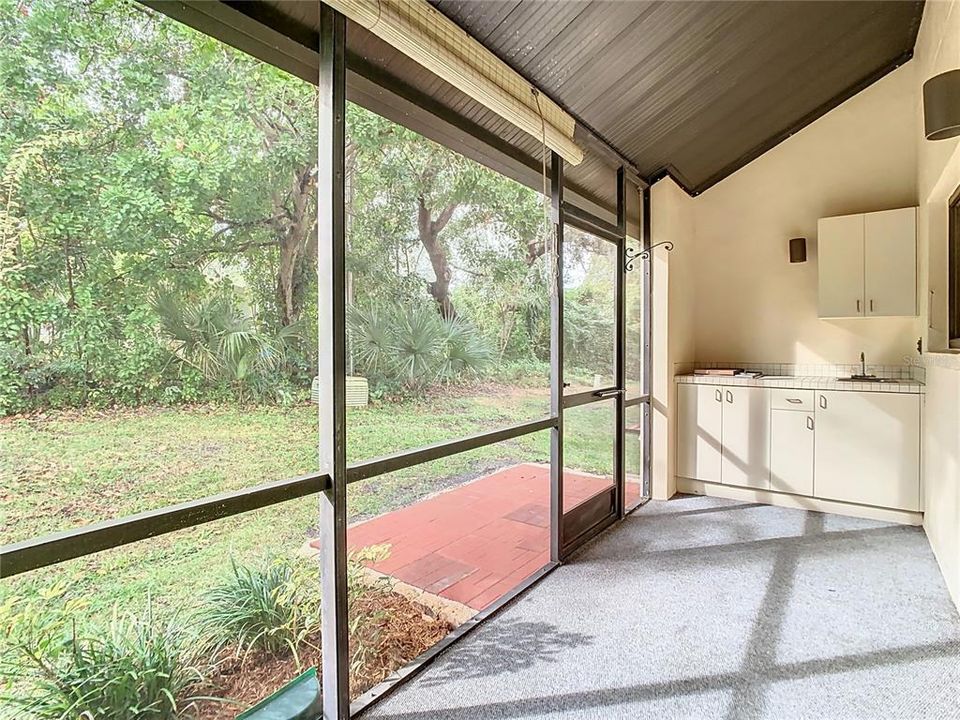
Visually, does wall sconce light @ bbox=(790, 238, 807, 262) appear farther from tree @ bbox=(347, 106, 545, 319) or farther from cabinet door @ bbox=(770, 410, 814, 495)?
tree @ bbox=(347, 106, 545, 319)

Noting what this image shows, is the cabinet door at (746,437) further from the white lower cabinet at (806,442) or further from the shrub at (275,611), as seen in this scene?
the shrub at (275,611)

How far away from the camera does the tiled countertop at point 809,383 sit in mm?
3643

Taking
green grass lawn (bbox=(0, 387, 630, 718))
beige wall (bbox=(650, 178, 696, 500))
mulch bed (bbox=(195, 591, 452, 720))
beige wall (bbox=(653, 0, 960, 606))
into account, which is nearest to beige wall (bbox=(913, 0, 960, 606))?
beige wall (bbox=(653, 0, 960, 606))

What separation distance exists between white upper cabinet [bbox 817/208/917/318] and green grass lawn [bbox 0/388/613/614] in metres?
3.47

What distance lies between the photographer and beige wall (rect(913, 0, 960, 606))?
8.44 feet

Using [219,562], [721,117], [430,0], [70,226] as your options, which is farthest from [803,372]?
[70,226]

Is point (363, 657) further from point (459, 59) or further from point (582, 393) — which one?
point (459, 59)

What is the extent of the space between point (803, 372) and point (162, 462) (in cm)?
452

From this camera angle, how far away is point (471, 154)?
250 cm

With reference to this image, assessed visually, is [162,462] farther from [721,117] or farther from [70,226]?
[721,117]

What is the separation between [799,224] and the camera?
4.39 metres

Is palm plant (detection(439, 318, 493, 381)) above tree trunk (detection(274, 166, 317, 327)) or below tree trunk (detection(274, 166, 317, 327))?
below

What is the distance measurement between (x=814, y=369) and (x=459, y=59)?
3771 mm

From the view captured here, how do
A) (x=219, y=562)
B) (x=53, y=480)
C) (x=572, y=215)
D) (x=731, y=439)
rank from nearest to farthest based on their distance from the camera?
(x=53, y=480) → (x=219, y=562) → (x=572, y=215) → (x=731, y=439)
